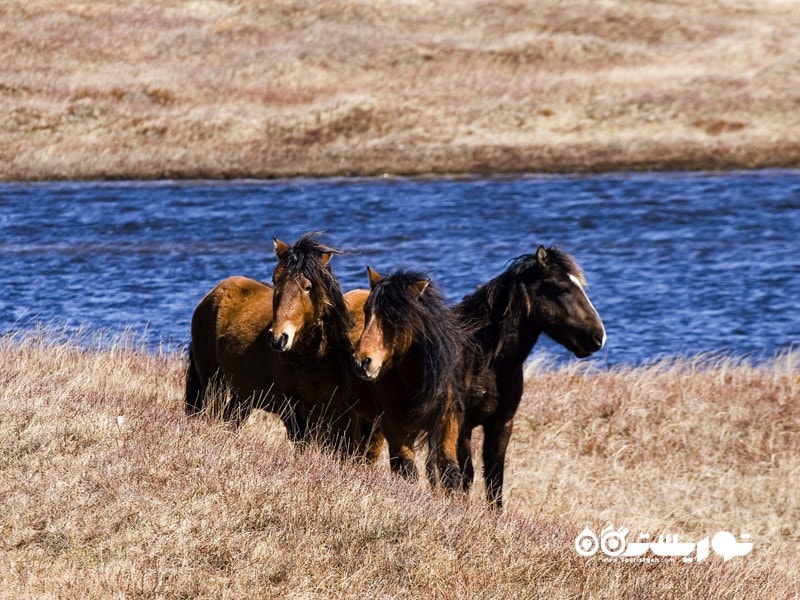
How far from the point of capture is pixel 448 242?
30.0 metres

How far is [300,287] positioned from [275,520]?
7.14 ft


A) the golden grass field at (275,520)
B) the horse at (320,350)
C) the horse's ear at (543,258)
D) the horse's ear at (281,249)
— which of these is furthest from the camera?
the horse's ear at (543,258)

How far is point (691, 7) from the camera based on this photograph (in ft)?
202

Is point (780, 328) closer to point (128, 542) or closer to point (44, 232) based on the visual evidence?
point (128, 542)

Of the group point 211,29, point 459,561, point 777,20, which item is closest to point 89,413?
point 459,561

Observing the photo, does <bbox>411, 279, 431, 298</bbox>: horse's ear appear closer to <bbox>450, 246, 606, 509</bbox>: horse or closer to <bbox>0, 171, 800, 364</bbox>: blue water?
<bbox>450, 246, 606, 509</bbox>: horse

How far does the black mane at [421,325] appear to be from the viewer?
27.6 feet

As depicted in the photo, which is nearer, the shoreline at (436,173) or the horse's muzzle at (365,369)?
the horse's muzzle at (365,369)

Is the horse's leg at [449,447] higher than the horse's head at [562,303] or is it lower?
lower

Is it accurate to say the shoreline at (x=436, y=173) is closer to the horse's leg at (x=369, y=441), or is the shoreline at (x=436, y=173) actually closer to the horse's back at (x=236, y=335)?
the horse's back at (x=236, y=335)

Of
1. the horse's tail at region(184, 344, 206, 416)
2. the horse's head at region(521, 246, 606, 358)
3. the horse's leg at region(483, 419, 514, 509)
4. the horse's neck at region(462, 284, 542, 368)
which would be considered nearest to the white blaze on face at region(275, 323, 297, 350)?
the horse's neck at region(462, 284, 542, 368)

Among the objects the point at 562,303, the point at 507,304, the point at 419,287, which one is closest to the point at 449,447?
the point at 419,287

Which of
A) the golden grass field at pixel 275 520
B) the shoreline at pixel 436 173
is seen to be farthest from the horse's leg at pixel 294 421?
the shoreline at pixel 436 173

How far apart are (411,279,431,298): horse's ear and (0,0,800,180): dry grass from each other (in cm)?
3390
